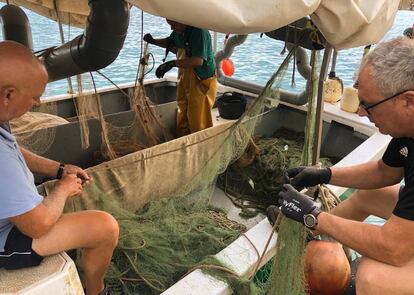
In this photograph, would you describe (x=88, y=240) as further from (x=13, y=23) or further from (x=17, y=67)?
(x=13, y=23)

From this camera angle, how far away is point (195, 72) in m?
3.95

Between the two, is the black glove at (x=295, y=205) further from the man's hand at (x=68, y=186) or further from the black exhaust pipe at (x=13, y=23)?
the black exhaust pipe at (x=13, y=23)

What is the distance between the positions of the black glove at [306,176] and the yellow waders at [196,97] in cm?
199

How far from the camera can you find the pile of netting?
11.4ft

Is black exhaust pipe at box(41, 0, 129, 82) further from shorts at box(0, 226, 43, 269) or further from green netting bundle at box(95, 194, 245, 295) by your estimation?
shorts at box(0, 226, 43, 269)

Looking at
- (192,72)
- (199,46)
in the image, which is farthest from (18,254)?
(192,72)

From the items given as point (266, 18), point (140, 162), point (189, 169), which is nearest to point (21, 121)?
point (140, 162)

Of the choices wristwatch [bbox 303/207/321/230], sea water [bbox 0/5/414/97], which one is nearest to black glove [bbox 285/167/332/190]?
wristwatch [bbox 303/207/321/230]

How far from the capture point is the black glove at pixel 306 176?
7.02 feet

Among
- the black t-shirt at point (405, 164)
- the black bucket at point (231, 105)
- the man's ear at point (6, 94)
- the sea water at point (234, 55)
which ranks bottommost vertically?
the sea water at point (234, 55)

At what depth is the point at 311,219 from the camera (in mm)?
1731

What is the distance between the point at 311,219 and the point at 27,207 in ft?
4.10

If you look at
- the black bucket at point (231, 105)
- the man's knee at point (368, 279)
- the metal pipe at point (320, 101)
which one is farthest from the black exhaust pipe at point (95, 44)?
the black bucket at point (231, 105)

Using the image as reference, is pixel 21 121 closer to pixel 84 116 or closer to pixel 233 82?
pixel 84 116
